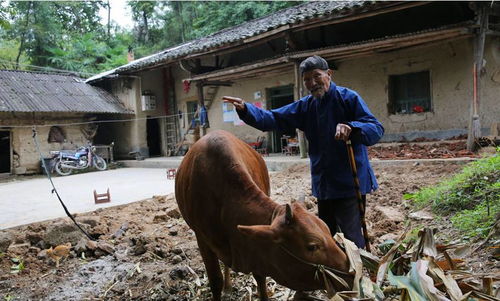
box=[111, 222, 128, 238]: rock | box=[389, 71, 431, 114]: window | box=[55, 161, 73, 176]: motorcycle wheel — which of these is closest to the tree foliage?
box=[55, 161, 73, 176]: motorcycle wheel

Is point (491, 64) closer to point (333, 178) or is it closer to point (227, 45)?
point (227, 45)

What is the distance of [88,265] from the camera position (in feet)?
14.0

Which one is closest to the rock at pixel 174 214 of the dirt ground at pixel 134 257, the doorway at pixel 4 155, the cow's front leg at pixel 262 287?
the dirt ground at pixel 134 257

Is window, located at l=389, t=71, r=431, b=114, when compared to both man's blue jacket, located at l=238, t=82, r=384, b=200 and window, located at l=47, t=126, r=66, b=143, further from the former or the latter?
window, located at l=47, t=126, r=66, b=143

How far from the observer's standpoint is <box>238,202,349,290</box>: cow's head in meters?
1.86

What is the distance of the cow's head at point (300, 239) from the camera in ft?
6.10

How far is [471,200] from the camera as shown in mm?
4008

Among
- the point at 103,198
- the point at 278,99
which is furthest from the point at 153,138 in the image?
the point at 103,198

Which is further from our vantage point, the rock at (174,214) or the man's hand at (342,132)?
the rock at (174,214)

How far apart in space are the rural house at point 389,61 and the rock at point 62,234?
274 inches

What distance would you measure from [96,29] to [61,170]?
19323 millimetres

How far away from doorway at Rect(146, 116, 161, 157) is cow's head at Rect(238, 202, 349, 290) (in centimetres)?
1719

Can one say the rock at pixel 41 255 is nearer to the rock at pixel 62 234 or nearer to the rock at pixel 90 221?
the rock at pixel 62 234

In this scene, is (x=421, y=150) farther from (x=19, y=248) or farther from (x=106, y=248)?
(x=19, y=248)
